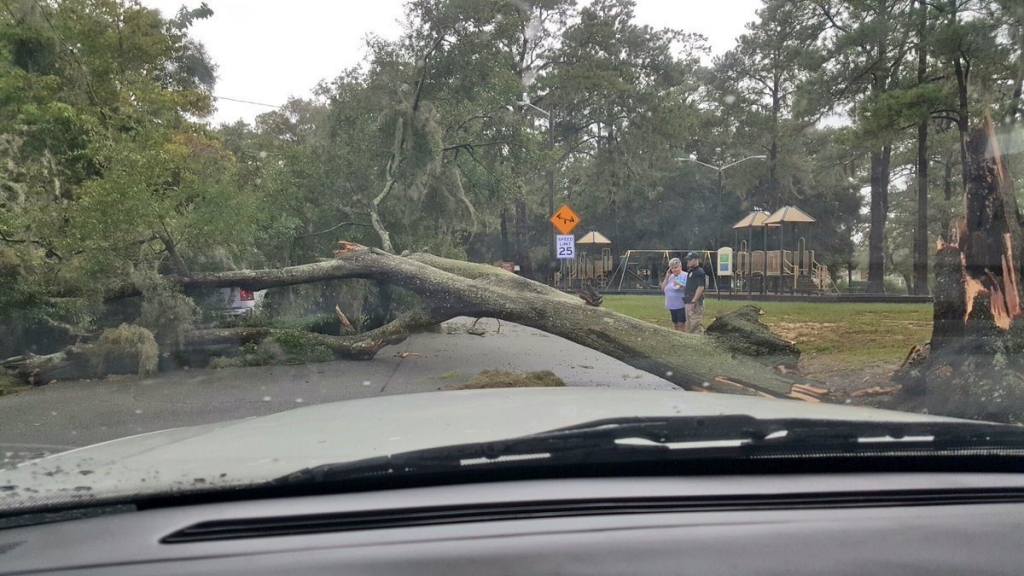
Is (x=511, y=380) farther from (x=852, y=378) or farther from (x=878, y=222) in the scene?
(x=878, y=222)

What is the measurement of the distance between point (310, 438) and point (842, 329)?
9.38m

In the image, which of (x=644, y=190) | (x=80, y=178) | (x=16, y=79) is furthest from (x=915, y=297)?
(x=16, y=79)

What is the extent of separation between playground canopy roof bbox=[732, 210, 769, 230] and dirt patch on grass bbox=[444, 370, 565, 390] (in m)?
6.43

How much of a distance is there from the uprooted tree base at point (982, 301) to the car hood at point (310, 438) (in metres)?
4.68

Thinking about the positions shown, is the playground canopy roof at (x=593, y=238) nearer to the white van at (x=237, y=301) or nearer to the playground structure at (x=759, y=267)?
the playground structure at (x=759, y=267)

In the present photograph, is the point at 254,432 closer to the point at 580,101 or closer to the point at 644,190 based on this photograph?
the point at 580,101

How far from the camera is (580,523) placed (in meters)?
1.97

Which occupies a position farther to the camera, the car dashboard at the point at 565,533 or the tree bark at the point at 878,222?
the tree bark at the point at 878,222

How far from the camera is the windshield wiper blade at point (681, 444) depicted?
2227 millimetres

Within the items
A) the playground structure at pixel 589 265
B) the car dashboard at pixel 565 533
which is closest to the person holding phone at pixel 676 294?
the playground structure at pixel 589 265

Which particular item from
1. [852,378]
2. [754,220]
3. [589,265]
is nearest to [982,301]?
[852,378]

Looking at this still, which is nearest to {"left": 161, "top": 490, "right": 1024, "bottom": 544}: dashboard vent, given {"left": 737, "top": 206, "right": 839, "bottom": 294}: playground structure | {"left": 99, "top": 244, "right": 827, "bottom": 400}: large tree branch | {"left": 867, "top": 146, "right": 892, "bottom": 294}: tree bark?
{"left": 99, "top": 244, "right": 827, "bottom": 400}: large tree branch

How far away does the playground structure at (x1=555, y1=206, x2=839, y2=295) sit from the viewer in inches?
539

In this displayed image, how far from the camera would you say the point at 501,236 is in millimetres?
17828
